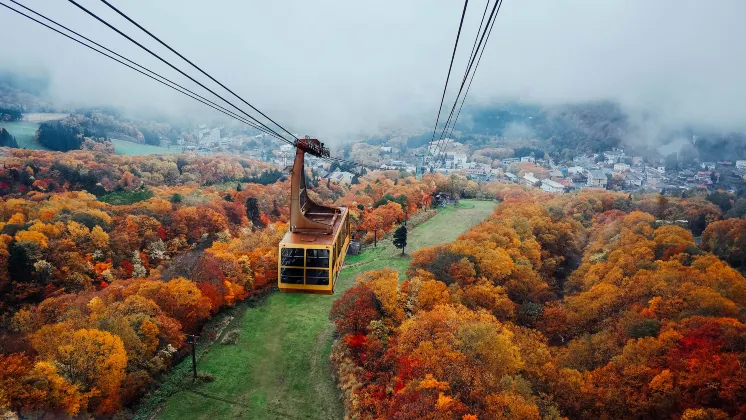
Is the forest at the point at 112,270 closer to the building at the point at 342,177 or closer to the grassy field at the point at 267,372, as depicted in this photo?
the grassy field at the point at 267,372

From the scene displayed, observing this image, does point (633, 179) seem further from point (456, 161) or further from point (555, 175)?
point (456, 161)

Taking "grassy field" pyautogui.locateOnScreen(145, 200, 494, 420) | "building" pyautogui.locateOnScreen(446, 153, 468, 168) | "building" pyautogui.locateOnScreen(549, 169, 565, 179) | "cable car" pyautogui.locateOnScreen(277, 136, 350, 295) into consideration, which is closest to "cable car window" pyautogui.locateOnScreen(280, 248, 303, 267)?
"cable car" pyautogui.locateOnScreen(277, 136, 350, 295)

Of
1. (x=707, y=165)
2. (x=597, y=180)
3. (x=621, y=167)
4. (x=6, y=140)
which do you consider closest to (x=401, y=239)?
(x=597, y=180)

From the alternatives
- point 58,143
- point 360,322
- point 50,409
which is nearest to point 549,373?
point 360,322

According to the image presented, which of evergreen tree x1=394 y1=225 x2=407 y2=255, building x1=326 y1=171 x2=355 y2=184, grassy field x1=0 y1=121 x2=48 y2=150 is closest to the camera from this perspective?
evergreen tree x1=394 y1=225 x2=407 y2=255

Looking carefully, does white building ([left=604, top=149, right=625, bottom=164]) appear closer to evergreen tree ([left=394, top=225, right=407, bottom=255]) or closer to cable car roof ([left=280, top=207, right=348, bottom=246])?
evergreen tree ([left=394, top=225, right=407, bottom=255])

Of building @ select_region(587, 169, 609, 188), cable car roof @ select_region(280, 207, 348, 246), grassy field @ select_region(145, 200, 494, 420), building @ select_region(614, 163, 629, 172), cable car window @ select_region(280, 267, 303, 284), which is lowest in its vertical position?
grassy field @ select_region(145, 200, 494, 420)

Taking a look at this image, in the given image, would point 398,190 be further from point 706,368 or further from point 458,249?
point 706,368
